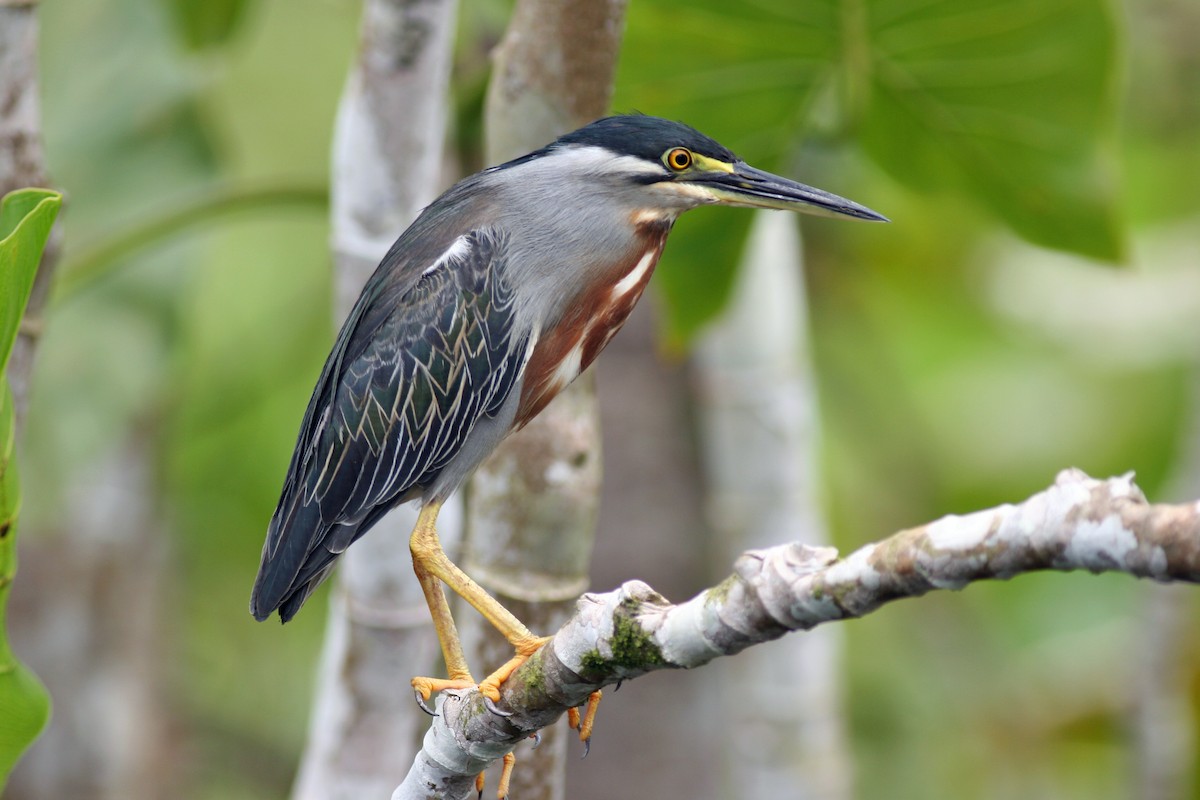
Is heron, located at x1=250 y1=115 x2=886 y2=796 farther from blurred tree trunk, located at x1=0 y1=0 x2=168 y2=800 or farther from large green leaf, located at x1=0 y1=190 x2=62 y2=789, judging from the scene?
blurred tree trunk, located at x1=0 y1=0 x2=168 y2=800

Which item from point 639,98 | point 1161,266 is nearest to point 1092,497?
point 639,98

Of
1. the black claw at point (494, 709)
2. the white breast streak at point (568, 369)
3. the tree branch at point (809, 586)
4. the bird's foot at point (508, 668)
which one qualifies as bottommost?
the bird's foot at point (508, 668)

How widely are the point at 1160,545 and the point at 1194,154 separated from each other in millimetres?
5880

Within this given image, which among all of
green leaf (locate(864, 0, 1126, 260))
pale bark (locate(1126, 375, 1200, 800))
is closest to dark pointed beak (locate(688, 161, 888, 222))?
green leaf (locate(864, 0, 1126, 260))

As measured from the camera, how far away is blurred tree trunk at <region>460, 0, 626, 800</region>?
7.98 feet

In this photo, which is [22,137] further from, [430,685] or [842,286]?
[842,286]

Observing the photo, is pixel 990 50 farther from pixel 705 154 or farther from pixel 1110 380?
pixel 1110 380

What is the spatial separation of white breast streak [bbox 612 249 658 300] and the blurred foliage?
85cm

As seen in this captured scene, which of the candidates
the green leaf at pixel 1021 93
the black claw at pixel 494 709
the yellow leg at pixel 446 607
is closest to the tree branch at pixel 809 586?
the black claw at pixel 494 709

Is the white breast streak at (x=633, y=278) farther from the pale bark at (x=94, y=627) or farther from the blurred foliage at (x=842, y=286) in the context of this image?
the pale bark at (x=94, y=627)

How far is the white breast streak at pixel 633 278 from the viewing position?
2480 millimetres

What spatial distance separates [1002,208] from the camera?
11.9 ft

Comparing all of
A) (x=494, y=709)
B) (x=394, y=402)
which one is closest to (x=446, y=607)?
(x=394, y=402)

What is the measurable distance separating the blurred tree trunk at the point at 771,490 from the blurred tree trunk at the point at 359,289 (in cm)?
132
